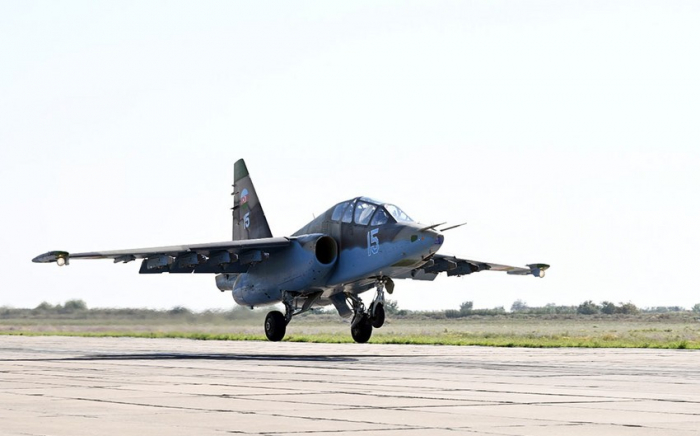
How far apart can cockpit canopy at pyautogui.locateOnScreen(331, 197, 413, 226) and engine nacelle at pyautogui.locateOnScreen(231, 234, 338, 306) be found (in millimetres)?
790

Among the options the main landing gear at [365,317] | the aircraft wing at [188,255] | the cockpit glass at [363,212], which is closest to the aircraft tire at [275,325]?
the aircraft wing at [188,255]

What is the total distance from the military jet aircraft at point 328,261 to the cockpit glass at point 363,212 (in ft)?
0.08

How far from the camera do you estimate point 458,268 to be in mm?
31250

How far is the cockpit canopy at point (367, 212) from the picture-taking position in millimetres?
25891

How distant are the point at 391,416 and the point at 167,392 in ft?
11.5

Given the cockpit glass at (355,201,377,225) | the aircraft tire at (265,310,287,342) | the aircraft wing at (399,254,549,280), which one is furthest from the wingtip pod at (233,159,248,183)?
the cockpit glass at (355,201,377,225)

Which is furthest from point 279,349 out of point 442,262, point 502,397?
point 502,397

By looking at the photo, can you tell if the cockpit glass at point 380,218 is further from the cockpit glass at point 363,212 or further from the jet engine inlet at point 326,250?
the jet engine inlet at point 326,250

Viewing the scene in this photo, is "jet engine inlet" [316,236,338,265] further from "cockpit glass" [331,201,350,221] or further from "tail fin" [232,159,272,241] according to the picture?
"tail fin" [232,159,272,241]

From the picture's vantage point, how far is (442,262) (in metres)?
30.4

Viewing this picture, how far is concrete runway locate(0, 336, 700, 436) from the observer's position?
29.3ft

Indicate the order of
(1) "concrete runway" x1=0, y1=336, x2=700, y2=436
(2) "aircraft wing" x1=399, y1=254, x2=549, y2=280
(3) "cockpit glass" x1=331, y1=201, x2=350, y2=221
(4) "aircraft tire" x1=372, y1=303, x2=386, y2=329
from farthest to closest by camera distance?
(2) "aircraft wing" x1=399, y1=254, x2=549, y2=280 → (4) "aircraft tire" x1=372, y1=303, x2=386, y2=329 → (3) "cockpit glass" x1=331, y1=201, x2=350, y2=221 → (1) "concrete runway" x1=0, y1=336, x2=700, y2=436

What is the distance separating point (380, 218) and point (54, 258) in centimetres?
811

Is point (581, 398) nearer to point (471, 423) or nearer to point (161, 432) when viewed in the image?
point (471, 423)
